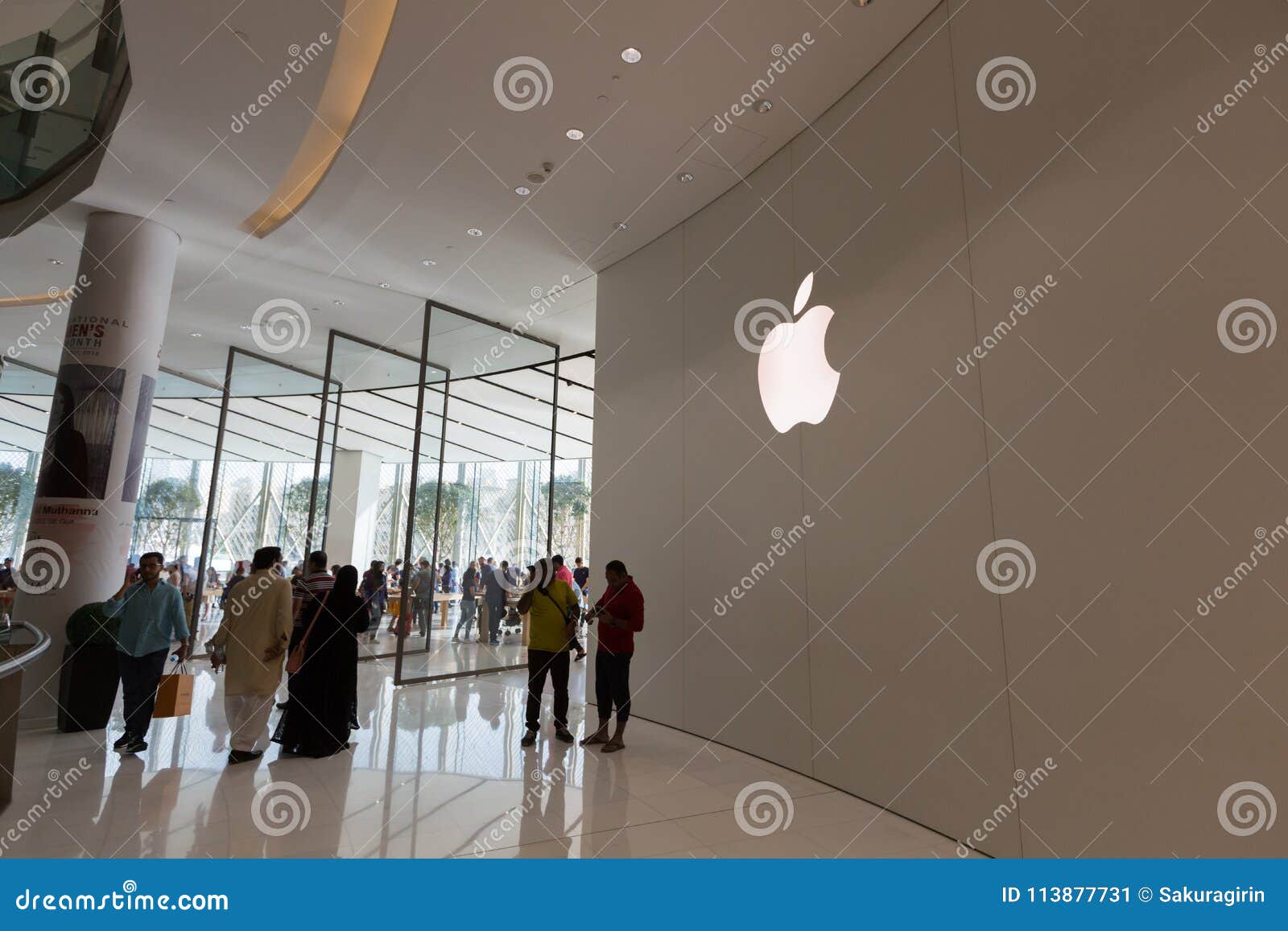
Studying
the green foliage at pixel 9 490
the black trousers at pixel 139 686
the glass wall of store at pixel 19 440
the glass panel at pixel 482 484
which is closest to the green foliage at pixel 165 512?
the glass wall of store at pixel 19 440

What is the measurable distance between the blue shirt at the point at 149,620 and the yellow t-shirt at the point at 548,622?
104 inches

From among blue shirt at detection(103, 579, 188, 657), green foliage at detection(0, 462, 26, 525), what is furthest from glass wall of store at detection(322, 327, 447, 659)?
green foliage at detection(0, 462, 26, 525)

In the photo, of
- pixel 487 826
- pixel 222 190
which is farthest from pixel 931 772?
pixel 222 190

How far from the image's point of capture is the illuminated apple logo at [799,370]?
493cm

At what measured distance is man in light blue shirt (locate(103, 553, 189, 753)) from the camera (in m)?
5.16

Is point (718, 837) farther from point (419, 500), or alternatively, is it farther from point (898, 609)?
point (419, 500)

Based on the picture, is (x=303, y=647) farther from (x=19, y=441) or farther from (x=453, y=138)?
(x=19, y=441)

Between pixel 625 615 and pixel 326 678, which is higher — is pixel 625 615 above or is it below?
above

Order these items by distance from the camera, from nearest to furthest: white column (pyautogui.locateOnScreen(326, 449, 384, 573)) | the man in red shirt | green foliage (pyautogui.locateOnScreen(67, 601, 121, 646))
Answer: the man in red shirt, green foliage (pyautogui.locateOnScreen(67, 601, 121, 646)), white column (pyautogui.locateOnScreen(326, 449, 384, 573))

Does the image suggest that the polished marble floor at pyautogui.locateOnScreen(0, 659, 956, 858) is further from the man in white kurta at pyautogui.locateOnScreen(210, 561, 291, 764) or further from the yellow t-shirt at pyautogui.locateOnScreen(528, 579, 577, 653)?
the yellow t-shirt at pyautogui.locateOnScreen(528, 579, 577, 653)

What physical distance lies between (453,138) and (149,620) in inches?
180

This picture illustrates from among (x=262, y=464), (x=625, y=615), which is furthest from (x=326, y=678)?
(x=262, y=464)

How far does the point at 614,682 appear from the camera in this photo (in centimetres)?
556

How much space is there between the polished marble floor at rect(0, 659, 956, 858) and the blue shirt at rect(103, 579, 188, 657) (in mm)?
806
